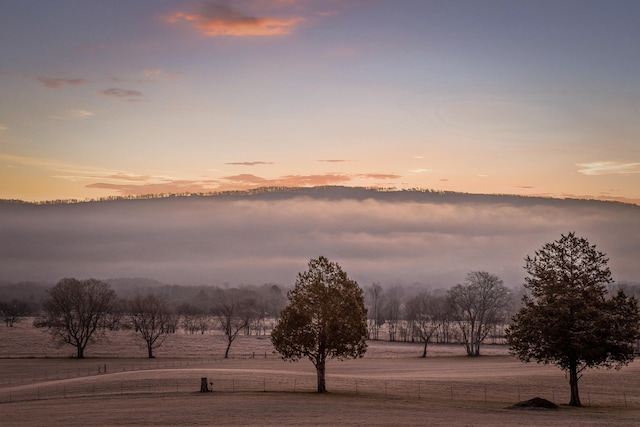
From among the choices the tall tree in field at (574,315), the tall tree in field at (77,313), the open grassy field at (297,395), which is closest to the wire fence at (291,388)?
the open grassy field at (297,395)

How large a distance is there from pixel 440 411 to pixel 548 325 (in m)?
12.8

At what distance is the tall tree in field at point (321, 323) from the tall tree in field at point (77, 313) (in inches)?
2771

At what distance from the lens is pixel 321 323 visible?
62812 mm

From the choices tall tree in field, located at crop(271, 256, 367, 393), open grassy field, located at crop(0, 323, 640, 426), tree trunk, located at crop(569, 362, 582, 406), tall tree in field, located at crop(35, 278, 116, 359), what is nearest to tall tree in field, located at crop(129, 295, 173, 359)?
tall tree in field, located at crop(35, 278, 116, 359)

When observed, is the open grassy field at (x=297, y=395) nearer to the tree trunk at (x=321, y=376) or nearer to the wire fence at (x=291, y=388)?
the wire fence at (x=291, y=388)

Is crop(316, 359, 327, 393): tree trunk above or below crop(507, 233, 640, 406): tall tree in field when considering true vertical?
below

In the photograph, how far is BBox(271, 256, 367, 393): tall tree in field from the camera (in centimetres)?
6206

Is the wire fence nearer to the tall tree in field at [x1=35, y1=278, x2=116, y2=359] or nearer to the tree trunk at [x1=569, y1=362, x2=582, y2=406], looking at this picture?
the tree trunk at [x1=569, y1=362, x2=582, y2=406]

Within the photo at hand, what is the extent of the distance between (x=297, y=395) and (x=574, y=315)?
2562cm

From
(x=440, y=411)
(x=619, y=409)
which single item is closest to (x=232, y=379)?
(x=440, y=411)

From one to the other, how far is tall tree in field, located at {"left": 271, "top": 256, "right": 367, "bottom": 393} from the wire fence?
4.10 metres

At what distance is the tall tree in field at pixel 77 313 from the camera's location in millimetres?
122938

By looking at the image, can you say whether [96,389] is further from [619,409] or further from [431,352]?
[431,352]

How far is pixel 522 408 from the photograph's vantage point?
51.6m
